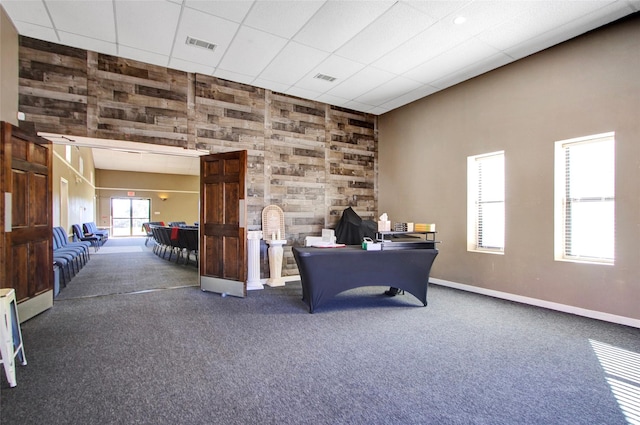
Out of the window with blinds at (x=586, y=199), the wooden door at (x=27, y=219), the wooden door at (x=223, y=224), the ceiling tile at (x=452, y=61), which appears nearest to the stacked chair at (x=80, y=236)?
the wooden door at (x=27, y=219)

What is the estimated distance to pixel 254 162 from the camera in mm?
5574

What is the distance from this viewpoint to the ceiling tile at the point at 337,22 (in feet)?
11.1

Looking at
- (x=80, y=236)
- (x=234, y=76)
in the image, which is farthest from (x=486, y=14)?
(x=80, y=236)

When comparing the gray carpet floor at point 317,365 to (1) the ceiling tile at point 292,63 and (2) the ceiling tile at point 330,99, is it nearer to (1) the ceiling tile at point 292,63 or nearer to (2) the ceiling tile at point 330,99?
(1) the ceiling tile at point 292,63

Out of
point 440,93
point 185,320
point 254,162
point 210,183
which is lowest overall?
point 185,320

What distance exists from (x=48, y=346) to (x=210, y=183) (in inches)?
112

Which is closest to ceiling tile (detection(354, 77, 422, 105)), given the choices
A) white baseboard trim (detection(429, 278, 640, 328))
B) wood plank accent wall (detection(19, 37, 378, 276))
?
wood plank accent wall (detection(19, 37, 378, 276))

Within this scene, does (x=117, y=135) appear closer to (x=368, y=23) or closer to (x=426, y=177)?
(x=368, y=23)

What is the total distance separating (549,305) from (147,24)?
611cm

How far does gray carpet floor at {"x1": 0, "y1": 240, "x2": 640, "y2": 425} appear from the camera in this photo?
1959mm

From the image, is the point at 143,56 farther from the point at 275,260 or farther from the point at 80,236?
the point at 80,236

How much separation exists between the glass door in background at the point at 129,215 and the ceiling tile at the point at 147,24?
1428 centimetres

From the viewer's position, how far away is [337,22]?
3693 millimetres

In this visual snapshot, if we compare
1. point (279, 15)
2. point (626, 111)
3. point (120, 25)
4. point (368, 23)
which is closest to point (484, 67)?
point (626, 111)
